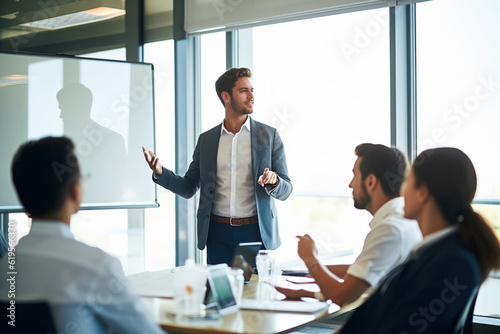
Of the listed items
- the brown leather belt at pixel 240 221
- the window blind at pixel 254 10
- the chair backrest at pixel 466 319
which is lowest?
the chair backrest at pixel 466 319

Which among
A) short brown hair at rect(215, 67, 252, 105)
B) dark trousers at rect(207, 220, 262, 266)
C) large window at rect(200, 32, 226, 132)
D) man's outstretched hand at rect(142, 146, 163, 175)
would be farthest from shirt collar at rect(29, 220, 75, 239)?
large window at rect(200, 32, 226, 132)

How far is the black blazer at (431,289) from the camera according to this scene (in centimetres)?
165

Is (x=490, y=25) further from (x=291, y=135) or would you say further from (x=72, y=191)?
(x=72, y=191)

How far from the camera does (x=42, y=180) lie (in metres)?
Result: 1.54

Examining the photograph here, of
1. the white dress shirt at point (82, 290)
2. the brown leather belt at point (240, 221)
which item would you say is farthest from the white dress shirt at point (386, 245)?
the brown leather belt at point (240, 221)

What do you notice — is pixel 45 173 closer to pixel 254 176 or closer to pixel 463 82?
pixel 254 176

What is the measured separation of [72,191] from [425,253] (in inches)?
42.7

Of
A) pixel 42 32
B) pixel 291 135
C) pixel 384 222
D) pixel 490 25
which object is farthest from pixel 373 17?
pixel 42 32

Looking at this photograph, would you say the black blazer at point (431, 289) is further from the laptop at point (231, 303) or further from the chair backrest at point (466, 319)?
the laptop at point (231, 303)

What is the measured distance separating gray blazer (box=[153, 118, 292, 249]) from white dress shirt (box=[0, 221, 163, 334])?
1.93 meters

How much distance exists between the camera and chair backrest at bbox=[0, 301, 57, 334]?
149 centimetres

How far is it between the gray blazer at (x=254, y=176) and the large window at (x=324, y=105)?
2.80 feet

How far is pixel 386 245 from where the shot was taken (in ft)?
6.82

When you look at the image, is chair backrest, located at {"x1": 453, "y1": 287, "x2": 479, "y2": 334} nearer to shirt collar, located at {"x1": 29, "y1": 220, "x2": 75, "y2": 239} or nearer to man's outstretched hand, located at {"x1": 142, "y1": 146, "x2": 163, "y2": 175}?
shirt collar, located at {"x1": 29, "y1": 220, "x2": 75, "y2": 239}
